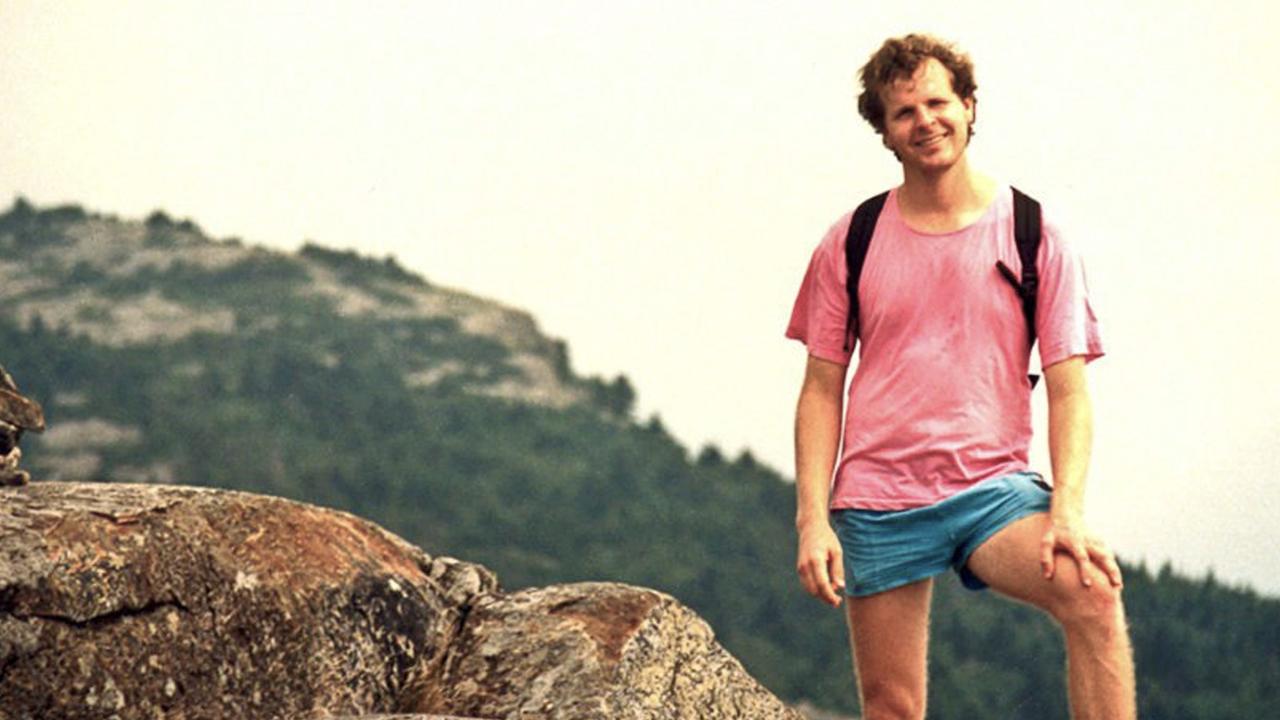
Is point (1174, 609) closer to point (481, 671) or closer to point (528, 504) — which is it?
point (528, 504)

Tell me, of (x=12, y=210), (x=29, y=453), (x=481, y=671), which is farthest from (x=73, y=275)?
(x=481, y=671)

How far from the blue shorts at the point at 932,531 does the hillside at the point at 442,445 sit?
73.1 meters

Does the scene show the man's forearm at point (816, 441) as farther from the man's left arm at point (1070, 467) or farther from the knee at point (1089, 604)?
the knee at point (1089, 604)

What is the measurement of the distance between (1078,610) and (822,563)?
29.4 inches

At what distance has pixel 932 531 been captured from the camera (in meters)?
5.95

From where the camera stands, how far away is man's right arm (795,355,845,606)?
6086mm

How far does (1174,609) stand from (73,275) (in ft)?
212

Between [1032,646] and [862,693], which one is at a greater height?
[862,693]

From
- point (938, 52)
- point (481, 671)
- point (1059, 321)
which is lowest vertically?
point (481, 671)

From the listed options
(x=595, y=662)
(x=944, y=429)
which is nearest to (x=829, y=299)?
(x=944, y=429)

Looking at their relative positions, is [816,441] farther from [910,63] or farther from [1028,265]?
[910,63]

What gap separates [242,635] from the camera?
7.77 m

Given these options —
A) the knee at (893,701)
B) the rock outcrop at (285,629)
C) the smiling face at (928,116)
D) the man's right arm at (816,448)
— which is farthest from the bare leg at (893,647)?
the rock outcrop at (285,629)

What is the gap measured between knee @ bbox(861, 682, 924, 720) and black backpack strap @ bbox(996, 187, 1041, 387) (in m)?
1.00
